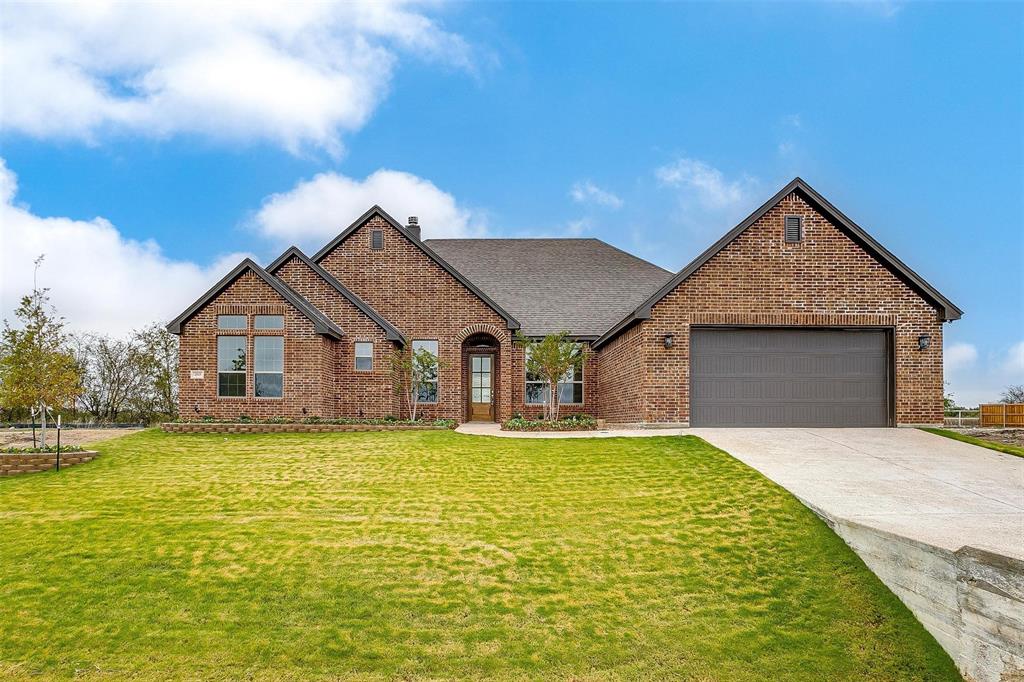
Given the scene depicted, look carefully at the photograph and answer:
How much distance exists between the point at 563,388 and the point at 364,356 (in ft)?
22.0

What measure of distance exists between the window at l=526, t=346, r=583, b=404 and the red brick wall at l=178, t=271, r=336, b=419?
7152 mm

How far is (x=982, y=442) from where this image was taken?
16.5 m

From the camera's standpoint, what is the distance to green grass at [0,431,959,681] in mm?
7250

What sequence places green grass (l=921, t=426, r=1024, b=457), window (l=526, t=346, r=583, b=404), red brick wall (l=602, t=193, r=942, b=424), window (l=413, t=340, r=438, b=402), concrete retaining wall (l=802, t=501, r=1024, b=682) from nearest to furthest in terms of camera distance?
concrete retaining wall (l=802, t=501, r=1024, b=682), green grass (l=921, t=426, r=1024, b=457), red brick wall (l=602, t=193, r=942, b=424), window (l=413, t=340, r=438, b=402), window (l=526, t=346, r=583, b=404)

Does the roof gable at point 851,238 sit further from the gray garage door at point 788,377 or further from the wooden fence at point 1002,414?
the wooden fence at point 1002,414

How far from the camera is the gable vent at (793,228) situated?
61.6 feet

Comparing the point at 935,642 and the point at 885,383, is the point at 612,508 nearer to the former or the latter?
the point at 935,642

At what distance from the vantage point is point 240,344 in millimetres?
20734

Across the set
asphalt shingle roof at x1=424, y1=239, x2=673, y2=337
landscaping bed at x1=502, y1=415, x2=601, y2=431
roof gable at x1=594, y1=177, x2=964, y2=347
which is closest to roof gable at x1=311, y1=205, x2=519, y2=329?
asphalt shingle roof at x1=424, y1=239, x2=673, y2=337

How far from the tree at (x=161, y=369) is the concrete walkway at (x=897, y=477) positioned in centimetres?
1563

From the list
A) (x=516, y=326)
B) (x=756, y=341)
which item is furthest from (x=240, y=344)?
(x=756, y=341)

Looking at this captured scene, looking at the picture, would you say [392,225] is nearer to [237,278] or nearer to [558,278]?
[237,278]

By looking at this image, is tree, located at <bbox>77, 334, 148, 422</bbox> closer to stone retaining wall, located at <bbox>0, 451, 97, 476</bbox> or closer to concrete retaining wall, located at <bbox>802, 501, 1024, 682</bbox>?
stone retaining wall, located at <bbox>0, 451, 97, 476</bbox>

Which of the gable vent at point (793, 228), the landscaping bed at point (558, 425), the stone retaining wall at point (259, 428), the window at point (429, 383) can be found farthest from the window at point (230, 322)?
the gable vent at point (793, 228)
